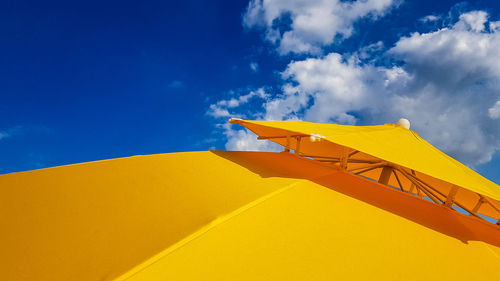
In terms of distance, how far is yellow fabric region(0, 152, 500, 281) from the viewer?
137cm

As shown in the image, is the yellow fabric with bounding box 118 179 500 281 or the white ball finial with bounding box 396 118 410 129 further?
the white ball finial with bounding box 396 118 410 129

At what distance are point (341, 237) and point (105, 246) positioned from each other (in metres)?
1.48

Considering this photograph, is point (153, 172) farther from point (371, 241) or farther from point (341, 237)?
point (371, 241)

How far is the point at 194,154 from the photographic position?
2979 mm

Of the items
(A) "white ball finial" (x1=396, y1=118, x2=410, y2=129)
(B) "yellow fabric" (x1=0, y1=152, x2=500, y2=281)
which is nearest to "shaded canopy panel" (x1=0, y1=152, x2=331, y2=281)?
(B) "yellow fabric" (x1=0, y1=152, x2=500, y2=281)

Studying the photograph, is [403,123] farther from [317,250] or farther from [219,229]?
[219,229]

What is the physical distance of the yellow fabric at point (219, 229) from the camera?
1373 mm

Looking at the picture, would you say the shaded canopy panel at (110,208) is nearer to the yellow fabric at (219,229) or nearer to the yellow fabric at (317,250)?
the yellow fabric at (219,229)

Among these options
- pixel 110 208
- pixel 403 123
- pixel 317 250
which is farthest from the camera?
pixel 403 123

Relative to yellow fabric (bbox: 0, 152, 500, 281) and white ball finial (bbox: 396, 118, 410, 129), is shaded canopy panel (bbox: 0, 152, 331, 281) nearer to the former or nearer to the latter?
yellow fabric (bbox: 0, 152, 500, 281)

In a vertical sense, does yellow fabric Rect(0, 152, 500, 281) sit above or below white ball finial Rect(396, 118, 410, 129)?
below

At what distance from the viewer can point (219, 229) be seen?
1.60m

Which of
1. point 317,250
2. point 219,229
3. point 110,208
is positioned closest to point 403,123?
point 317,250

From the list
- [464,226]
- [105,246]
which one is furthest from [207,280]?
[464,226]
